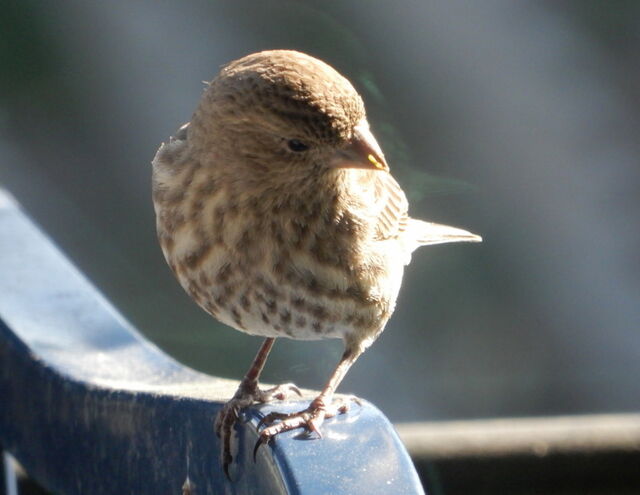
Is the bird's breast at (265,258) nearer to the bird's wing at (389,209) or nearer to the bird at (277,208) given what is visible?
the bird at (277,208)

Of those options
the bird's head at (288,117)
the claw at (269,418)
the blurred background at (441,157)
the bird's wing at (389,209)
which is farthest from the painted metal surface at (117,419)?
the blurred background at (441,157)

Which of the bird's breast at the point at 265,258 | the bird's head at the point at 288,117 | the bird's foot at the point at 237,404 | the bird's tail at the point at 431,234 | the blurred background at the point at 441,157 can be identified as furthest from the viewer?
the blurred background at the point at 441,157

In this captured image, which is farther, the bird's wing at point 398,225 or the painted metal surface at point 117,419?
the bird's wing at point 398,225

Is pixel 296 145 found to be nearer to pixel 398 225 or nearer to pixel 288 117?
pixel 288 117

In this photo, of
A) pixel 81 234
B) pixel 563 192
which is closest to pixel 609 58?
pixel 563 192

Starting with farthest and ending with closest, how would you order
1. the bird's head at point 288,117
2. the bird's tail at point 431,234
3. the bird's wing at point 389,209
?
the bird's tail at point 431,234, the bird's wing at point 389,209, the bird's head at point 288,117

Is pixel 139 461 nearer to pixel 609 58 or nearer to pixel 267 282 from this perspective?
pixel 267 282

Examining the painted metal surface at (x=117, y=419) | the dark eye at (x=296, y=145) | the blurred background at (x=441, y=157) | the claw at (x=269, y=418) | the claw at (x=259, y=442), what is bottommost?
the blurred background at (x=441, y=157)

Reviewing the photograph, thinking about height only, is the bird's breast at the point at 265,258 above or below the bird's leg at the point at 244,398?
above
